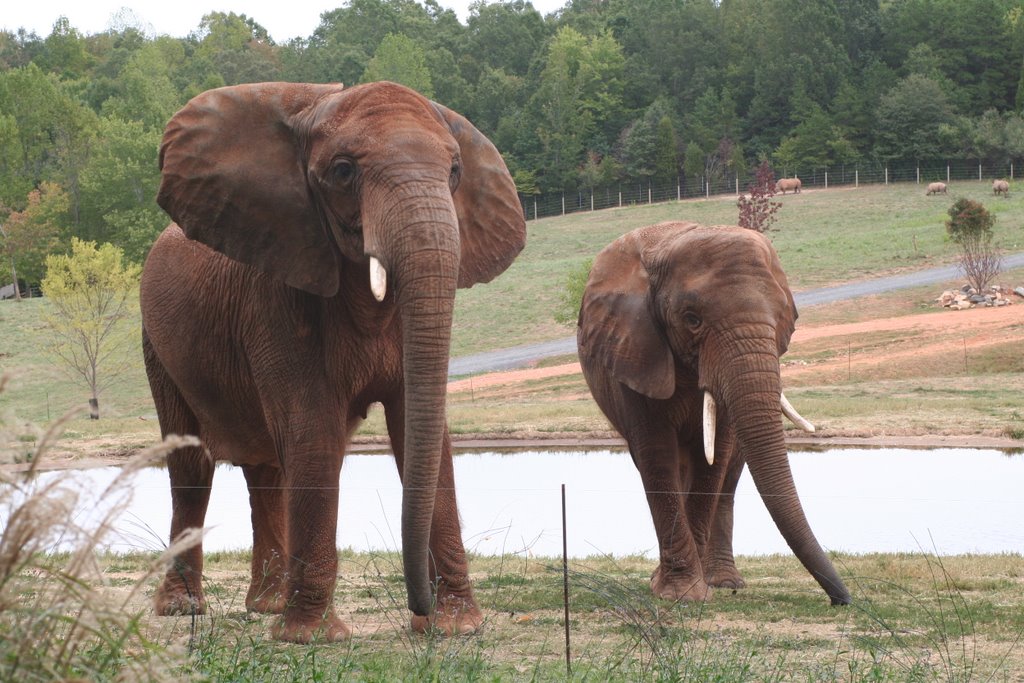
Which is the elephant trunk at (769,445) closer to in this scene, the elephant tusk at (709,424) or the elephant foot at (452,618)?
the elephant tusk at (709,424)

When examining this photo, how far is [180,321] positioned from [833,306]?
38.4 metres

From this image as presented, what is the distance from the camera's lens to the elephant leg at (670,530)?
9.68 meters

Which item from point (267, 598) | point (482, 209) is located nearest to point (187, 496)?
point (267, 598)

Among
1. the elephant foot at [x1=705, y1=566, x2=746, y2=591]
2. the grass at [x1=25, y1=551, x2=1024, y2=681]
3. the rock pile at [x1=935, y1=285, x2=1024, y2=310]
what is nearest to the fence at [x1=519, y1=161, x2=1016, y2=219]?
the rock pile at [x1=935, y1=285, x2=1024, y2=310]

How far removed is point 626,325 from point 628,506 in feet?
21.1

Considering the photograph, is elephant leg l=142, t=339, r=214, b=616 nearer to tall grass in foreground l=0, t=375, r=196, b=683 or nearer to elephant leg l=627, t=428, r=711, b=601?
elephant leg l=627, t=428, r=711, b=601

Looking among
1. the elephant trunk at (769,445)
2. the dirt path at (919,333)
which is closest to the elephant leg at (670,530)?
the elephant trunk at (769,445)

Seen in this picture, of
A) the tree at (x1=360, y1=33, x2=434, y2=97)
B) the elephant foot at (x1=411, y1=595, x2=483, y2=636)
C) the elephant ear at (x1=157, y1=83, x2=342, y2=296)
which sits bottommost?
the elephant foot at (x1=411, y1=595, x2=483, y2=636)

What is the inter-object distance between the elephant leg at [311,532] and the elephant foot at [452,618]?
42cm

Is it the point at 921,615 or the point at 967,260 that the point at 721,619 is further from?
the point at 967,260

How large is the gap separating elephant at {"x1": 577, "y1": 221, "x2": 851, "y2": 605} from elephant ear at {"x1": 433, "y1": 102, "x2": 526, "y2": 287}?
162 cm

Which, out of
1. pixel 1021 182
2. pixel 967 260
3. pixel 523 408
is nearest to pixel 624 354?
pixel 523 408

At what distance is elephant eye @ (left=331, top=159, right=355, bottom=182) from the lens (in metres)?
7.45

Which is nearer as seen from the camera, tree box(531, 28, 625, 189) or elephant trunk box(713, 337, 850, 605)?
elephant trunk box(713, 337, 850, 605)
